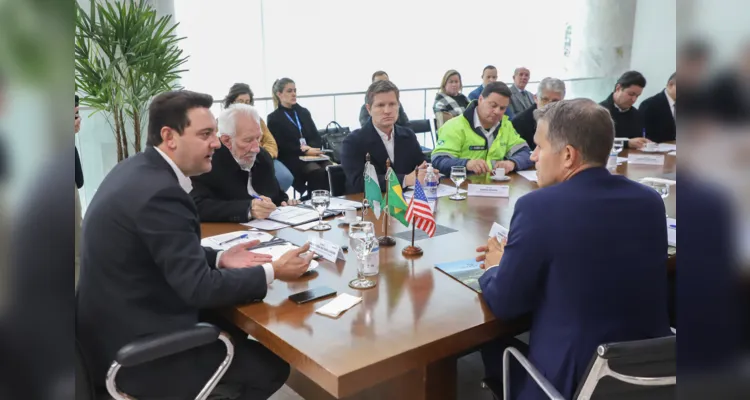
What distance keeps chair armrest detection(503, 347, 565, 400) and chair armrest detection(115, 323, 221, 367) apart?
794 millimetres

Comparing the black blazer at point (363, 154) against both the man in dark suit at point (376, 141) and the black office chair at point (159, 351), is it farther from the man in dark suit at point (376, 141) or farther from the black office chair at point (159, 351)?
the black office chair at point (159, 351)

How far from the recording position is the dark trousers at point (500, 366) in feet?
5.46

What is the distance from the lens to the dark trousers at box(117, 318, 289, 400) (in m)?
1.59

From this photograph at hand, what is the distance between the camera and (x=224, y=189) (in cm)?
264

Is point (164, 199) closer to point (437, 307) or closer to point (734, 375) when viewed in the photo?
point (437, 307)

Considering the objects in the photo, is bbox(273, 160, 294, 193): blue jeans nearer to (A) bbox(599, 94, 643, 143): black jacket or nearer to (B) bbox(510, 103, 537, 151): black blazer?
(B) bbox(510, 103, 537, 151): black blazer

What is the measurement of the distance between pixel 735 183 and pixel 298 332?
1263 millimetres

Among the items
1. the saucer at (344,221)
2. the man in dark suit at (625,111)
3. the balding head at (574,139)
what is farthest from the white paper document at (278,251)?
the man in dark suit at (625,111)

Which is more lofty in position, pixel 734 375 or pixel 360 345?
pixel 734 375

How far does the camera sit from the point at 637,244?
4.93 feet

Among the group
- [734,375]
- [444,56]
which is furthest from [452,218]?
[444,56]

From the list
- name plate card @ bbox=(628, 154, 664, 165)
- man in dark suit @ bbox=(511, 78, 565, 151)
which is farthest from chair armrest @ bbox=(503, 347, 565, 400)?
man in dark suit @ bbox=(511, 78, 565, 151)

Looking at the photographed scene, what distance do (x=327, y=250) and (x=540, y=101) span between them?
127 inches

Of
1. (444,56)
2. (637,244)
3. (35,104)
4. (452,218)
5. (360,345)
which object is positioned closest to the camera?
(35,104)
